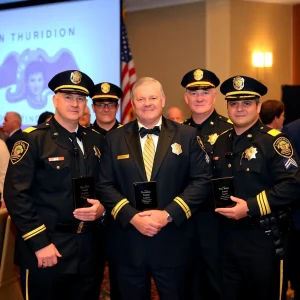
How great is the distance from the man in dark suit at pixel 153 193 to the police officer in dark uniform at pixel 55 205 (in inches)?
5.9

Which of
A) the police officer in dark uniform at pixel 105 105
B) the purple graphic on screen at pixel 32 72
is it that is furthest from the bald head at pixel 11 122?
the police officer in dark uniform at pixel 105 105

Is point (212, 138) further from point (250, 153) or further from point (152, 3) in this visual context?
point (152, 3)

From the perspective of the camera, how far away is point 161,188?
2.79 m

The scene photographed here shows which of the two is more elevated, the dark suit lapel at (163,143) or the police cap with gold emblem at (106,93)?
the police cap with gold emblem at (106,93)

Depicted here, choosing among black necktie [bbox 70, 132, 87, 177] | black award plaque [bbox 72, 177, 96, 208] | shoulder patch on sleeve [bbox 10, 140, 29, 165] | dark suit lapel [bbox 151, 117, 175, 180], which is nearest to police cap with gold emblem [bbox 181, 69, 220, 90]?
dark suit lapel [bbox 151, 117, 175, 180]

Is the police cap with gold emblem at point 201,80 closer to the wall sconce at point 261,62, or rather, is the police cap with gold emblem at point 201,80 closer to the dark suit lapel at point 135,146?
the dark suit lapel at point 135,146

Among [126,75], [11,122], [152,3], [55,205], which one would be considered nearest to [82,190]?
[55,205]

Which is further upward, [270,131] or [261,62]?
[261,62]

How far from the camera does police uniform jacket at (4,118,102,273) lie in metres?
2.65

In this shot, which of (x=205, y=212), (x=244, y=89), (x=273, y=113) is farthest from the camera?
(x=273, y=113)

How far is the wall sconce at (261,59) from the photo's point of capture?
8.35m

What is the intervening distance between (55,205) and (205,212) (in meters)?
1.05

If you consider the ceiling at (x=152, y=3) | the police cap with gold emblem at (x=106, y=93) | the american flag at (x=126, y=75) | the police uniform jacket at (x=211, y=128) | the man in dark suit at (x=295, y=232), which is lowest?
the man in dark suit at (x=295, y=232)

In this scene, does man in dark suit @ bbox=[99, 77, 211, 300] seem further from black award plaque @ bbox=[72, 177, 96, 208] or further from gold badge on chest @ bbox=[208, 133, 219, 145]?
gold badge on chest @ bbox=[208, 133, 219, 145]
